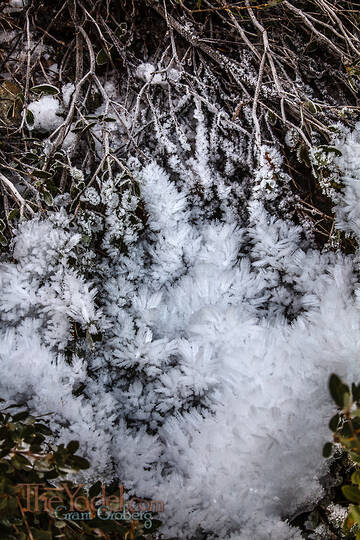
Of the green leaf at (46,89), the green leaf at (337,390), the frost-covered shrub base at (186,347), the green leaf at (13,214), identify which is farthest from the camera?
the green leaf at (46,89)

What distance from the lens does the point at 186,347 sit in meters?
1.09

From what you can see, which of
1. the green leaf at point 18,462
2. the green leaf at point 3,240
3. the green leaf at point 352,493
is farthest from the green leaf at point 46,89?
the green leaf at point 352,493

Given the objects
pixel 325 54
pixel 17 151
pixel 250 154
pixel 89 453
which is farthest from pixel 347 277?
pixel 17 151

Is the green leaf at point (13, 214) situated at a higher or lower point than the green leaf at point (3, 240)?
higher

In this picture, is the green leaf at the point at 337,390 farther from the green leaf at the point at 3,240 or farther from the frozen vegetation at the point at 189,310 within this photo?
the green leaf at the point at 3,240

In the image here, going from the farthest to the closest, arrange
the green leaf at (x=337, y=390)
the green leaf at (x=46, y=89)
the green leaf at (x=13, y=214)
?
1. the green leaf at (x=46, y=89)
2. the green leaf at (x=13, y=214)
3. the green leaf at (x=337, y=390)

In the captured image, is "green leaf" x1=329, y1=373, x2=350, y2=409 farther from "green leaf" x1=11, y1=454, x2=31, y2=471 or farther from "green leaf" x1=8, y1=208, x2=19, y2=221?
"green leaf" x1=8, y1=208, x2=19, y2=221

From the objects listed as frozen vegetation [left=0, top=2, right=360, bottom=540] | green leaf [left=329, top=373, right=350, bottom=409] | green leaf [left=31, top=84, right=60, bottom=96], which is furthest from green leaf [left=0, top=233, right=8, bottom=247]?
green leaf [left=329, top=373, right=350, bottom=409]

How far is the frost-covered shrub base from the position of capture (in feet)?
3.20

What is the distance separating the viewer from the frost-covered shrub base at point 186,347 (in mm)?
975

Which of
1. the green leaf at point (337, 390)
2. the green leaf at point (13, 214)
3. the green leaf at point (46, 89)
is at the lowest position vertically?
the green leaf at point (13, 214)

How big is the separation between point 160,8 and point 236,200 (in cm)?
76

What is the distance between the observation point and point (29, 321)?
42.8 inches

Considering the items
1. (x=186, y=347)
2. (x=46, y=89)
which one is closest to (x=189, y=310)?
(x=186, y=347)
